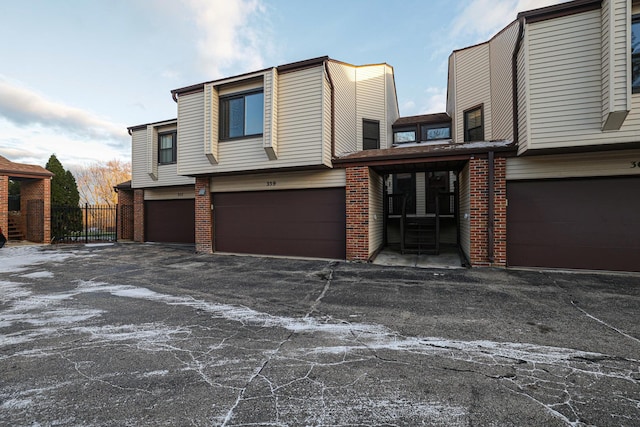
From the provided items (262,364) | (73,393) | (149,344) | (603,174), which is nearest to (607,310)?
(603,174)

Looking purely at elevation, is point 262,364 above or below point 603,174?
below

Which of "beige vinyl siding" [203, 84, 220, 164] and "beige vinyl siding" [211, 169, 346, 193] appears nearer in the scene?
"beige vinyl siding" [211, 169, 346, 193]

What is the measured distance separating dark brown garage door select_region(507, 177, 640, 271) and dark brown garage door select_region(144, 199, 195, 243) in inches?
504

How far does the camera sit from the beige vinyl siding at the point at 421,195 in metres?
13.2

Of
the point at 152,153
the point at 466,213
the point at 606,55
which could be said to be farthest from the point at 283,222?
the point at 606,55

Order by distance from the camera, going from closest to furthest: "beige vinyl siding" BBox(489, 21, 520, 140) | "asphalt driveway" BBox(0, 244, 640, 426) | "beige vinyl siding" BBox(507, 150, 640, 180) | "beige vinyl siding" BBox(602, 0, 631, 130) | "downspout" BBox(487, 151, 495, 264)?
"asphalt driveway" BBox(0, 244, 640, 426), "beige vinyl siding" BBox(602, 0, 631, 130), "beige vinyl siding" BBox(507, 150, 640, 180), "downspout" BBox(487, 151, 495, 264), "beige vinyl siding" BBox(489, 21, 520, 140)

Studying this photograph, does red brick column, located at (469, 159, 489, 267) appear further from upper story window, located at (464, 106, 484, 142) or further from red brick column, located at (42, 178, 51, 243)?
red brick column, located at (42, 178, 51, 243)

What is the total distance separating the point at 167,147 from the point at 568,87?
49.1ft

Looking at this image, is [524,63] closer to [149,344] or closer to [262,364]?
[262,364]

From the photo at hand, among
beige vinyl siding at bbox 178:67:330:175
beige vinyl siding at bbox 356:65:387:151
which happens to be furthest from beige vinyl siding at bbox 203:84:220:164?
beige vinyl siding at bbox 356:65:387:151

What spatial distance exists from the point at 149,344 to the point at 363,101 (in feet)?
39.5

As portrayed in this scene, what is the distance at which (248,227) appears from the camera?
9.95 meters

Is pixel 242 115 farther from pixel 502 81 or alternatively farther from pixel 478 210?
pixel 502 81

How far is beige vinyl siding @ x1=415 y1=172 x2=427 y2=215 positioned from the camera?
13156mm
